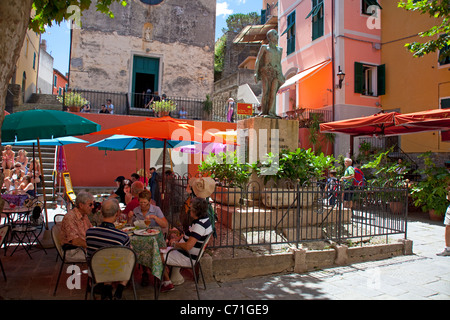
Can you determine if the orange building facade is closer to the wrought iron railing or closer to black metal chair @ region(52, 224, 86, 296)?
the wrought iron railing

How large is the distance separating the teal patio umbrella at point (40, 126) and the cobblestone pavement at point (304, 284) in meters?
1.97

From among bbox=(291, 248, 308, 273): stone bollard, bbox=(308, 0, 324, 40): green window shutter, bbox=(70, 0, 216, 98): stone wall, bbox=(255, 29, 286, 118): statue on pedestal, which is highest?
bbox=(308, 0, 324, 40): green window shutter

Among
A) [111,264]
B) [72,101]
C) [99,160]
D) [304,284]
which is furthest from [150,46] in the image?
[111,264]

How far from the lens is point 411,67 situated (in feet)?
51.1

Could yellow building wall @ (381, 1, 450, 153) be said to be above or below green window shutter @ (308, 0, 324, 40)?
below

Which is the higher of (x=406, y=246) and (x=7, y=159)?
(x=7, y=159)

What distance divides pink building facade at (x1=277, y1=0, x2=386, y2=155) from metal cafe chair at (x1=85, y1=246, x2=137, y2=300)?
46.3 ft

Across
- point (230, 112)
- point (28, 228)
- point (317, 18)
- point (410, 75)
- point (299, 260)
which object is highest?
point (317, 18)

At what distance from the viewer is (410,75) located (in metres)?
15.6

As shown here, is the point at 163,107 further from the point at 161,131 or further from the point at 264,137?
the point at 161,131

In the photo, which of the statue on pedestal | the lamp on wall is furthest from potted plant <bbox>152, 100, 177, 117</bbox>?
the lamp on wall

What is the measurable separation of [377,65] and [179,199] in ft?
49.8

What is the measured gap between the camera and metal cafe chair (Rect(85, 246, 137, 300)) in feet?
10.8

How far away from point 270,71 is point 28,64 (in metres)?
20.7
